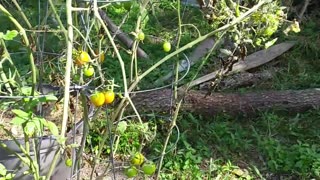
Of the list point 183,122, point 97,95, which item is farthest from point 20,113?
point 183,122

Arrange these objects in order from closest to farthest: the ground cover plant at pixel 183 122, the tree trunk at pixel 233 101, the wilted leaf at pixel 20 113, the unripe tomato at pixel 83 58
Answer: the wilted leaf at pixel 20 113 < the unripe tomato at pixel 83 58 < the ground cover plant at pixel 183 122 < the tree trunk at pixel 233 101

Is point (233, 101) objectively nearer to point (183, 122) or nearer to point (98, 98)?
point (183, 122)

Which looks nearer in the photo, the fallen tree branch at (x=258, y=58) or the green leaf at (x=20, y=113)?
the green leaf at (x=20, y=113)

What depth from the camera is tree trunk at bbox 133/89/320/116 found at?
3.46 metres

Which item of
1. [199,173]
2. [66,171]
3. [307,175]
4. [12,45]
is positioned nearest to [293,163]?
[307,175]

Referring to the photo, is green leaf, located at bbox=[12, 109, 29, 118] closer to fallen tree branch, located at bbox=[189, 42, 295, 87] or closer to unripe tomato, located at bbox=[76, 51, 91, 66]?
unripe tomato, located at bbox=[76, 51, 91, 66]

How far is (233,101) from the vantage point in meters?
3.54

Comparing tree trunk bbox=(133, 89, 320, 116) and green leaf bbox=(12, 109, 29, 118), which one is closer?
green leaf bbox=(12, 109, 29, 118)

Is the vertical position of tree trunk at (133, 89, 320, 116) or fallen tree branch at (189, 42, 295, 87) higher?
fallen tree branch at (189, 42, 295, 87)

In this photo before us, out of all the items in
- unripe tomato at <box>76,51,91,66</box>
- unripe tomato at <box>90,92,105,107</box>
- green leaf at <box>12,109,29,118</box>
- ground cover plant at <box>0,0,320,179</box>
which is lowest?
ground cover plant at <box>0,0,320,179</box>

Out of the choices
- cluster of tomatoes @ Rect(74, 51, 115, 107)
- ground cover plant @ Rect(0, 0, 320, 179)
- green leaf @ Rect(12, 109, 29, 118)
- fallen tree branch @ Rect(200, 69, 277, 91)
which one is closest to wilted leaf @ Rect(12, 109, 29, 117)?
green leaf @ Rect(12, 109, 29, 118)

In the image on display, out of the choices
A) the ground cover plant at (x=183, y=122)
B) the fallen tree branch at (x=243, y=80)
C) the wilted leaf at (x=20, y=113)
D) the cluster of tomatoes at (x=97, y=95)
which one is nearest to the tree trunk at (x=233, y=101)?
the ground cover plant at (x=183, y=122)

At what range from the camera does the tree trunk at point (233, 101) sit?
136 inches

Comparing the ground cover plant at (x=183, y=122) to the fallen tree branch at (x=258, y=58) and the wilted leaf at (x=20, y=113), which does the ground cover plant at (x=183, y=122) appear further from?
the wilted leaf at (x=20, y=113)
